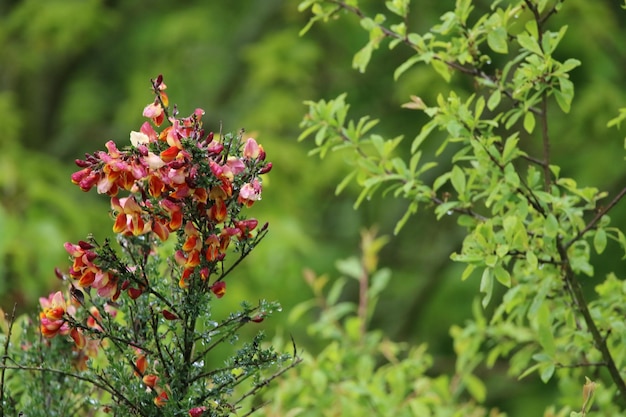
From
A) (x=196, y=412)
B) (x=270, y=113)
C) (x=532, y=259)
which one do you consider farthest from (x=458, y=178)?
(x=270, y=113)

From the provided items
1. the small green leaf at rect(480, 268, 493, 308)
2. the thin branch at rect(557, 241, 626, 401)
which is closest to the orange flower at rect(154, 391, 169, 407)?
the small green leaf at rect(480, 268, 493, 308)

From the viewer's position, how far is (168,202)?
1.72 m

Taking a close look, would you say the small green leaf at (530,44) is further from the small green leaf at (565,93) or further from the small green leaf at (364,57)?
the small green leaf at (364,57)

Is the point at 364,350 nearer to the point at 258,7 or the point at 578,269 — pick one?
the point at 578,269

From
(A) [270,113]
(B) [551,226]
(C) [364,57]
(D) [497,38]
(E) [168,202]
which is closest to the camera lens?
(E) [168,202]

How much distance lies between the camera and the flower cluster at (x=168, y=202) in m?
1.70

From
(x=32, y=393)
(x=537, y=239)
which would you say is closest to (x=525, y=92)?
(x=537, y=239)

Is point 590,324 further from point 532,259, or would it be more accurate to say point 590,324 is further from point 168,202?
point 168,202

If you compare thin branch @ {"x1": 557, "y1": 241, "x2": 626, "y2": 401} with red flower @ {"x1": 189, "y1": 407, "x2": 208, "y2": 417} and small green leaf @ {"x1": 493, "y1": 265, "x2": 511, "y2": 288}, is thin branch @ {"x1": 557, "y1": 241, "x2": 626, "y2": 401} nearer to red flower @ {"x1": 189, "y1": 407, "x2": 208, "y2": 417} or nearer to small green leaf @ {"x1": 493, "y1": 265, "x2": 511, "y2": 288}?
small green leaf @ {"x1": 493, "y1": 265, "x2": 511, "y2": 288}

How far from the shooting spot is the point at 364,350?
3477 millimetres

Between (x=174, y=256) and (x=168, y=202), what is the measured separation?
5.2 inches

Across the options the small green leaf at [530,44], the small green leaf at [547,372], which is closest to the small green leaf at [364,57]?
the small green leaf at [530,44]

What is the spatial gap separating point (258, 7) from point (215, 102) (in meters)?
0.85

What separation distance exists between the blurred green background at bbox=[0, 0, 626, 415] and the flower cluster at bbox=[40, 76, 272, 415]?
3.22 metres
